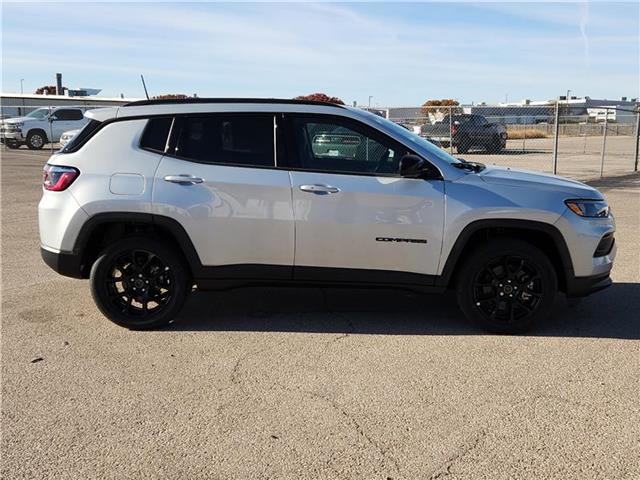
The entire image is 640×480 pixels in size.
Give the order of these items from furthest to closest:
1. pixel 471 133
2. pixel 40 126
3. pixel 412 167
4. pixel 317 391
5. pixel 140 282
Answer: pixel 40 126 → pixel 471 133 → pixel 140 282 → pixel 412 167 → pixel 317 391

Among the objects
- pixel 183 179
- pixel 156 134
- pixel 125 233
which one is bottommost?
pixel 125 233

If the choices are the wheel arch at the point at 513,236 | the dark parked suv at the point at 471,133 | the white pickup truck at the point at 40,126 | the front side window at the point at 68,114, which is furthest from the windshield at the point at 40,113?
the wheel arch at the point at 513,236

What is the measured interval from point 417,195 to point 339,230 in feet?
2.22

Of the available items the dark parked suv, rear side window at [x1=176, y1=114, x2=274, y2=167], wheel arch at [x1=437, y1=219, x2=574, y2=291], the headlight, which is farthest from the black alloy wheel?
the dark parked suv

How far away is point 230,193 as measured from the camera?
498 centimetres

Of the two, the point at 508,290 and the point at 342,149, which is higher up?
the point at 342,149

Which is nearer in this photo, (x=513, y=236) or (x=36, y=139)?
(x=513, y=236)

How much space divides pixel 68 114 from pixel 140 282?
76.9ft

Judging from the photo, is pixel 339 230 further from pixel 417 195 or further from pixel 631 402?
pixel 631 402

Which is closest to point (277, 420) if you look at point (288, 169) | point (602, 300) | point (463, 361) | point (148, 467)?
point (148, 467)

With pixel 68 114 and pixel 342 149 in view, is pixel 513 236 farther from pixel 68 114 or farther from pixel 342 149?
pixel 68 114

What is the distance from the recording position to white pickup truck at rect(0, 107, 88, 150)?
2600cm

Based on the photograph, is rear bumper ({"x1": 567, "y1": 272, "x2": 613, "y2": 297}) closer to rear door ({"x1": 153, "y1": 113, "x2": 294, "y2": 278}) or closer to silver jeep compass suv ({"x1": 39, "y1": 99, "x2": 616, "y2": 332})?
silver jeep compass suv ({"x1": 39, "y1": 99, "x2": 616, "y2": 332})

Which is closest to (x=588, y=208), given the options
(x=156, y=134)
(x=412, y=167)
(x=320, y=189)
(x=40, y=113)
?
(x=412, y=167)
